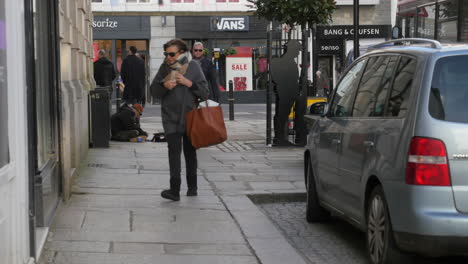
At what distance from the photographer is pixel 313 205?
8.71m

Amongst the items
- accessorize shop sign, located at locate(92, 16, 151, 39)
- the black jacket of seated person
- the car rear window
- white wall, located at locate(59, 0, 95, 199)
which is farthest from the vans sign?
the car rear window

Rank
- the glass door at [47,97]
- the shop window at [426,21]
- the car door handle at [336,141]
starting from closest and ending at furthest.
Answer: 1. the car door handle at [336,141]
2. the glass door at [47,97]
3. the shop window at [426,21]

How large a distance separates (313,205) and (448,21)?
16.9 ft

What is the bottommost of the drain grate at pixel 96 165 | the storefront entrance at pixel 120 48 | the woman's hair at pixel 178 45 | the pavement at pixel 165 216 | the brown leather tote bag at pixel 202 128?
the pavement at pixel 165 216

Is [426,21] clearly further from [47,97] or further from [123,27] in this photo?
[123,27]

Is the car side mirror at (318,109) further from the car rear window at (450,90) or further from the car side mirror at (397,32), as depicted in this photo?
the car side mirror at (397,32)

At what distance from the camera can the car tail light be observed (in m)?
5.68

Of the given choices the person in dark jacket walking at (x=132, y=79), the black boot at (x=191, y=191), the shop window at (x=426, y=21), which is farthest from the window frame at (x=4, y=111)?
the person in dark jacket walking at (x=132, y=79)

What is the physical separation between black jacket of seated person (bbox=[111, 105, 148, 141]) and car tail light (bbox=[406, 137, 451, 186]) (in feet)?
41.5

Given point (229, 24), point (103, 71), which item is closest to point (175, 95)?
point (103, 71)

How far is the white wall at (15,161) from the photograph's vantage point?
5254 mm

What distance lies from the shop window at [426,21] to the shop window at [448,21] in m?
0.31

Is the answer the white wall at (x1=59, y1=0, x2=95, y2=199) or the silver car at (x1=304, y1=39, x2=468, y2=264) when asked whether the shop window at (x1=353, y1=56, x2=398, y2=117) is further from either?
the white wall at (x1=59, y1=0, x2=95, y2=199)

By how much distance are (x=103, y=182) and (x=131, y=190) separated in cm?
72
